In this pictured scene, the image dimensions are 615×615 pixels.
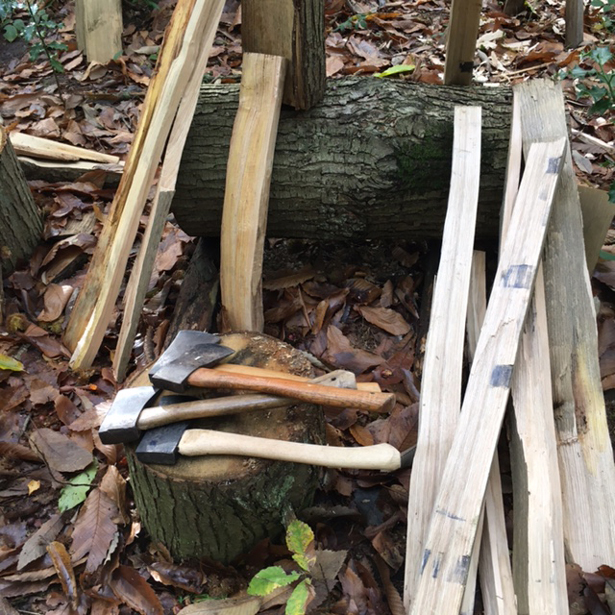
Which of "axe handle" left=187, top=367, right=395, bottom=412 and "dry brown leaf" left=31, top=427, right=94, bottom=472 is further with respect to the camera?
"dry brown leaf" left=31, top=427, right=94, bottom=472

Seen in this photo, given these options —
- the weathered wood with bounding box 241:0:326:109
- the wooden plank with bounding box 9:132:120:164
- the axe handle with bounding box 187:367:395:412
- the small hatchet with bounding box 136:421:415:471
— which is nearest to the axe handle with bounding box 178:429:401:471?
the small hatchet with bounding box 136:421:415:471

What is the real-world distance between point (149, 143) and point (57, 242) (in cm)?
100

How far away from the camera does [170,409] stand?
171cm

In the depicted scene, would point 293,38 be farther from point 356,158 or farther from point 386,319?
point 386,319

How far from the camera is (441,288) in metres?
2.10

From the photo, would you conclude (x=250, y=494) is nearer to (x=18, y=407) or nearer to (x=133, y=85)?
(x=18, y=407)

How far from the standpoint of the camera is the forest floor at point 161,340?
1902 mm

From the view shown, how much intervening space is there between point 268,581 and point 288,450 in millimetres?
406

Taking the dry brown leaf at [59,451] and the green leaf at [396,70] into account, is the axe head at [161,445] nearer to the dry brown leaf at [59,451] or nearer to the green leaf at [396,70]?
the dry brown leaf at [59,451]

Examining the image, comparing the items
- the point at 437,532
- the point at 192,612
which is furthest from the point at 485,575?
the point at 192,612

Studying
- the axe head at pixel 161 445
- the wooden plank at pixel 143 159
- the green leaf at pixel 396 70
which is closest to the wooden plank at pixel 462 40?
the green leaf at pixel 396 70

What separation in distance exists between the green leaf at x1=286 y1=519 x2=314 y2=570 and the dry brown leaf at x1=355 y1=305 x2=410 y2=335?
1.12 metres

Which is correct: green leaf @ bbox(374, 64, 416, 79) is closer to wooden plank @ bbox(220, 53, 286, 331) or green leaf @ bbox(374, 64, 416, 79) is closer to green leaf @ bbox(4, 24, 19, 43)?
wooden plank @ bbox(220, 53, 286, 331)

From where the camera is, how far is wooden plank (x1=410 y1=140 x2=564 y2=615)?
1.46 m
